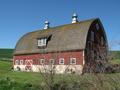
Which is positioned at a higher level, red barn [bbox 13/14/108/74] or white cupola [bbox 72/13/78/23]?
white cupola [bbox 72/13/78/23]

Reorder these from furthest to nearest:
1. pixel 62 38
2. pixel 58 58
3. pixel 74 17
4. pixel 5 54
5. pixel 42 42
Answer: pixel 5 54 → pixel 74 17 → pixel 42 42 → pixel 62 38 → pixel 58 58

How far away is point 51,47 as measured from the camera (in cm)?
3678

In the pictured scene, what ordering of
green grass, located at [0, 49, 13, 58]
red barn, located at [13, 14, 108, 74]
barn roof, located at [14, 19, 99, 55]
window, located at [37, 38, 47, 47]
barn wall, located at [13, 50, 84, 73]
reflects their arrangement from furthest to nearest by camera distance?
green grass, located at [0, 49, 13, 58]
window, located at [37, 38, 47, 47]
barn roof, located at [14, 19, 99, 55]
red barn, located at [13, 14, 108, 74]
barn wall, located at [13, 50, 84, 73]

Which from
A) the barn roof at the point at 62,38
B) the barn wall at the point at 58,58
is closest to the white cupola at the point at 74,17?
the barn roof at the point at 62,38

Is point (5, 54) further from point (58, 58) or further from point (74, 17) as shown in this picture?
point (58, 58)

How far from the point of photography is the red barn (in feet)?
106

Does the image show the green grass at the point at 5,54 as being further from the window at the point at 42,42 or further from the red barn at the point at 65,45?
the window at the point at 42,42

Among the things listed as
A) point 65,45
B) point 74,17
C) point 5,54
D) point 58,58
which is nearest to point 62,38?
point 65,45

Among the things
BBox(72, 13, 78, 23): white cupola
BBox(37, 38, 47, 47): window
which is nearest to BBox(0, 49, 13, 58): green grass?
BBox(37, 38, 47, 47): window

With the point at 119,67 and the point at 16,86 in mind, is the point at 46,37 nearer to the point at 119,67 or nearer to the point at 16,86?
the point at 16,86

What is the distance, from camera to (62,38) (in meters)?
35.8

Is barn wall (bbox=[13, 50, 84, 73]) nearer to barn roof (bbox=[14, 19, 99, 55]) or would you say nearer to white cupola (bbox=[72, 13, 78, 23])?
barn roof (bbox=[14, 19, 99, 55])

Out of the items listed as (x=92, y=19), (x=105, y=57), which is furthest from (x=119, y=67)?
(x=92, y=19)

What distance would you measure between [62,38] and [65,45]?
1648 mm
